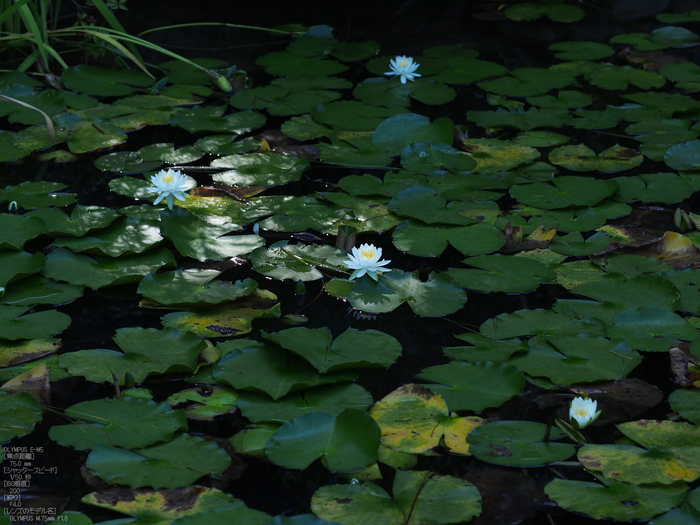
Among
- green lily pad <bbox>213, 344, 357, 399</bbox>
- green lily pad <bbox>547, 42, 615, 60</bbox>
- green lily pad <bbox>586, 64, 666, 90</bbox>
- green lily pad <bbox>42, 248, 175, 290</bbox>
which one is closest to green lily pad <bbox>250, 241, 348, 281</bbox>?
green lily pad <bbox>42, 248, 175, 290</bbox>

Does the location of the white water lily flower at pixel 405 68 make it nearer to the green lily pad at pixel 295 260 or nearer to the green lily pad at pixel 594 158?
the green lily pad at pixel 594 158

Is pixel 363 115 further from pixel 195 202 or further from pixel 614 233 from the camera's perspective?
pixel 614 233

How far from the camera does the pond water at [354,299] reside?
3.88ft

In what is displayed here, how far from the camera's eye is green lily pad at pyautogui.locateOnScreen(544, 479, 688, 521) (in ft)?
3.64

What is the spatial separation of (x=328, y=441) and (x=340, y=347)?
0.95 feet

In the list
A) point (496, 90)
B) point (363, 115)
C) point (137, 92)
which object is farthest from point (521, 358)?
point (137, 92)

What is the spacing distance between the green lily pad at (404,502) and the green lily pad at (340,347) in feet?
0.99

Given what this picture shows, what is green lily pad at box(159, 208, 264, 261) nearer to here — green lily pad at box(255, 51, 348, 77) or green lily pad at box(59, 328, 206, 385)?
green lily pad at box(59, 328, 206, 385)

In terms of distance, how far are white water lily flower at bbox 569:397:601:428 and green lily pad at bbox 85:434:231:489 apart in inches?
26.6

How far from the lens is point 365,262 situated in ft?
5.48

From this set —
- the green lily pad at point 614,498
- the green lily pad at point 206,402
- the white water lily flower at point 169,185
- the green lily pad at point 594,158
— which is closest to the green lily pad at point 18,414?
the green lily pad at point 206,402

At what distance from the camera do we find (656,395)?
1.40m

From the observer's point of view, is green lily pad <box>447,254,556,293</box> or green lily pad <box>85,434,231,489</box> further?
green lily pad <box>447,254,556,293</box>

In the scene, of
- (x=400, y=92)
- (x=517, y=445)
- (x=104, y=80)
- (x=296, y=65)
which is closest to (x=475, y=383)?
(x=517, y=445)
